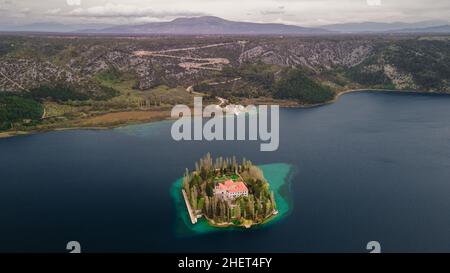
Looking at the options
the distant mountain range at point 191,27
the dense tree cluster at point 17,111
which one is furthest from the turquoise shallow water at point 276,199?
the distant mountain range at point 191,27

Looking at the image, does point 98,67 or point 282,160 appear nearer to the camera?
point 282,160

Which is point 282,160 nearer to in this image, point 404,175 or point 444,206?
point 404,175

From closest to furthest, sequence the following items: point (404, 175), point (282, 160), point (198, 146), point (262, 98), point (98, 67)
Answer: point (404, 175) < point (282, 160) < point (198, 146) < point (262, 98) < point (98, 67)

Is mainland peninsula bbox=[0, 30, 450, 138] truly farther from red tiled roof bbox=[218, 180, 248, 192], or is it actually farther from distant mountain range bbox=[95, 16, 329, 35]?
A: distant mountain range bbox=[95, 16, 329, 35]

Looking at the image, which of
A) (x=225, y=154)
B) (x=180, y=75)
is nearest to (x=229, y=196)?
(x=225, y=154)

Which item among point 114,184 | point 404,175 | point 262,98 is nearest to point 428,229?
point 404,175

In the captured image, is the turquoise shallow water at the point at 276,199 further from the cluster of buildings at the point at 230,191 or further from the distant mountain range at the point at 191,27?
the distant mountain range at the point at 191,27
